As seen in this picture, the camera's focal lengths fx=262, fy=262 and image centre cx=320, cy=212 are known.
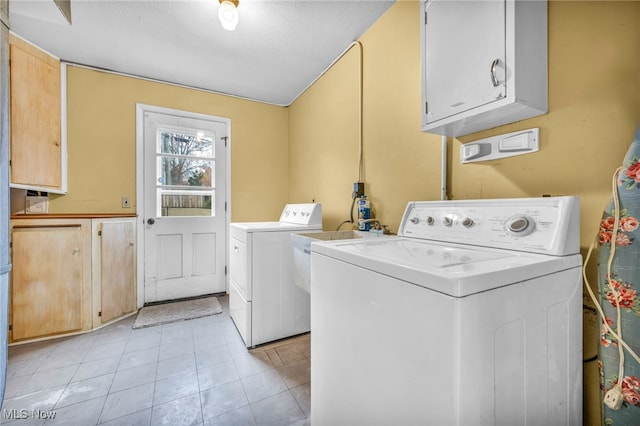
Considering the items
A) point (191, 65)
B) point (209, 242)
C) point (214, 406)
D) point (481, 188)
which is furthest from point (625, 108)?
point (209, 242)

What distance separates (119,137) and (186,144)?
622mm

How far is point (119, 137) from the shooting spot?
8.94 ft

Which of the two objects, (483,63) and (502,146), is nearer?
(483,63)

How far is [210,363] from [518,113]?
7.35 ft

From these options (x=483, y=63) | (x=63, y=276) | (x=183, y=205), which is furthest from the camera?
(x=183, y=205)

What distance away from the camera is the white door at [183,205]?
2.88 m

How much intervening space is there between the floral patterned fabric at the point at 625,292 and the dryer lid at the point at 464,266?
0.35ft

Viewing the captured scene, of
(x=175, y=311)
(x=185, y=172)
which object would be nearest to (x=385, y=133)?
(x=185, y=172)

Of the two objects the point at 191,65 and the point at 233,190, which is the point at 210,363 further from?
the point at 191,65

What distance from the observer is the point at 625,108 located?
2.83 feet

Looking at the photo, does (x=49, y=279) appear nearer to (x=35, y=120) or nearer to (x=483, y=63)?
(x=35, y=120)

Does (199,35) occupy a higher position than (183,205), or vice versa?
(199,35)

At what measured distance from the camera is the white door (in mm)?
2875

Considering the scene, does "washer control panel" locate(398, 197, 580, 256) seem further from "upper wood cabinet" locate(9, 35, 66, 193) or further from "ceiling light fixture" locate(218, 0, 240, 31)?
"upper wood cabinet" locate(9, 35, 66, 193)
